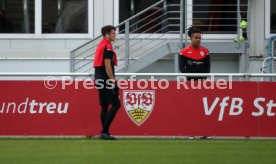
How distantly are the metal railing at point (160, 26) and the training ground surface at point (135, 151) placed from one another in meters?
5.67

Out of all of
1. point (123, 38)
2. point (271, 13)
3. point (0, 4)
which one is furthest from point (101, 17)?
point (271, 13)

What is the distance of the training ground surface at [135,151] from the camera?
11962 millimetres

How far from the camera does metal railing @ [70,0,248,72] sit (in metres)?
20.3

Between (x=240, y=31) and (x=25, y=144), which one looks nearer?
(x=25, y=144)

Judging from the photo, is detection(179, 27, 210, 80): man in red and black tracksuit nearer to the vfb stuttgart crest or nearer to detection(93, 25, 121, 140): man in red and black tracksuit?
the vfb stuttgart crest

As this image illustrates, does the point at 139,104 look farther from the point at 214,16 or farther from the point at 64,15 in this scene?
the point at 64,15

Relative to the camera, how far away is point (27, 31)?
69.1 ft

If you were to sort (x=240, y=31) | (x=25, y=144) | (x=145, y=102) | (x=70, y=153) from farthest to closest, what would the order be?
(x=240, y=31) → (x=145, y=102) → (x=25, y=144) → (x=70, y=153)

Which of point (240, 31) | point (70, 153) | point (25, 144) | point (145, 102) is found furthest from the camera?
point (240, 31)

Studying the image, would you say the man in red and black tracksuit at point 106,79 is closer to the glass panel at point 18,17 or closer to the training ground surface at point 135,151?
the training ground surface at point 135,151

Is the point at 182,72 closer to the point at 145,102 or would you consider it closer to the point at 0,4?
the point at 145,102

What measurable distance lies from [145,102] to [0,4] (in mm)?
6750

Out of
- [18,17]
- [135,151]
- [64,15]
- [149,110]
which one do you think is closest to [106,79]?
[149,110]

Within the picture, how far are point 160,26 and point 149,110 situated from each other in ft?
18.4
